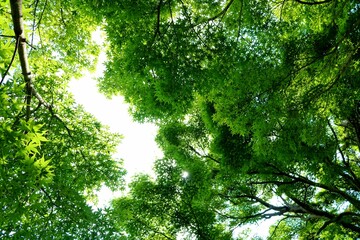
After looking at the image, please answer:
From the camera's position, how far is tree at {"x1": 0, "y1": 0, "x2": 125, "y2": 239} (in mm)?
3047

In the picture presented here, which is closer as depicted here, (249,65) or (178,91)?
(178,91)

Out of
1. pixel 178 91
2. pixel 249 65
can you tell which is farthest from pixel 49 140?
pixel 249 65

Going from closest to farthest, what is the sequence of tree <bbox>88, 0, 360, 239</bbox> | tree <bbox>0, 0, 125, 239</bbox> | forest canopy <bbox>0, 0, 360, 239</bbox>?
tree <bbox>0, 0, 125, 239</bbox>, forest canopy <bbox>0, 0, 360, 239</bbox>, tree <bbox>88, 0, 360, 239</bbox>

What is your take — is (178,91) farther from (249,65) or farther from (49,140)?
(49,140)

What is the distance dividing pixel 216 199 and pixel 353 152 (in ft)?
21.8

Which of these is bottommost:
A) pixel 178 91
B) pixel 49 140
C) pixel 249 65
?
pixel 49 140

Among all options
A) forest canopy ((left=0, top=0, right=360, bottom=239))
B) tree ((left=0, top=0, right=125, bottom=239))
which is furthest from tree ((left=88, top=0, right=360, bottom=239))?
tree ((left=0, top=0, right=125, bottom=239))

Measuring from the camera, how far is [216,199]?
1139 cm

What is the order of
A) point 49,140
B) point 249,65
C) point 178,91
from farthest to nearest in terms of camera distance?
point 249,65 < point 178,91 < point 49,140

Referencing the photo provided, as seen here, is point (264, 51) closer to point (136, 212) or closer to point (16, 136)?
point (16, 136)

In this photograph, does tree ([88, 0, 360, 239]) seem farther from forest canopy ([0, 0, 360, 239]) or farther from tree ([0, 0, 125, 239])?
tree ([0, 0, 125, 239])

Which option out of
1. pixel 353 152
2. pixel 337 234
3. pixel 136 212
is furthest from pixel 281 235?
pixel 136 212

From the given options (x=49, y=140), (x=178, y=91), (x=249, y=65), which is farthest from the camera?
(x=249, y=65)

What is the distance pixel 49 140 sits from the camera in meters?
3.86
